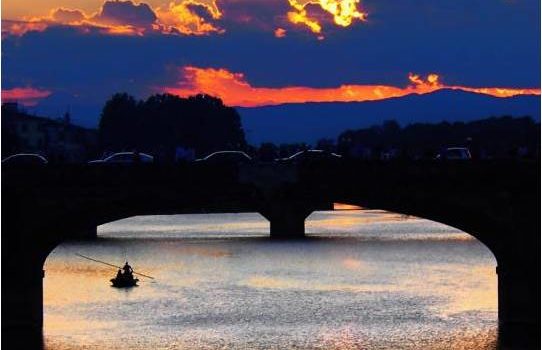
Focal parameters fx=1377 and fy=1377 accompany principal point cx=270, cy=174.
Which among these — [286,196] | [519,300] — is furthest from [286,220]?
[519,300]

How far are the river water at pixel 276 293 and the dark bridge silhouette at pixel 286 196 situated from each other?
268 cm

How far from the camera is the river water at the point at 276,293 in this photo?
52.8m

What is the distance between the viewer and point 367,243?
374 feet

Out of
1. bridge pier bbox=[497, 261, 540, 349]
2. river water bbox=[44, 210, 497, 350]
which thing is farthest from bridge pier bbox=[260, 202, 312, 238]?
bridge pier bbox=[497, 261, 540, 349]

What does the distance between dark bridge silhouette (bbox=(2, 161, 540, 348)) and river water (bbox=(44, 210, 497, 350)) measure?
2676 mm

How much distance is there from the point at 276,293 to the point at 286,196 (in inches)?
900

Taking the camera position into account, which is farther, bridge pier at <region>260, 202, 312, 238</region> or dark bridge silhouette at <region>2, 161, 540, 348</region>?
bridge pier at <region>260, 202, 312, 238</region>

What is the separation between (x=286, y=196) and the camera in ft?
167

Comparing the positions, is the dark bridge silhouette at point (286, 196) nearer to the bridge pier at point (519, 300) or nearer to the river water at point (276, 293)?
the bridge pier at point (519, 300)

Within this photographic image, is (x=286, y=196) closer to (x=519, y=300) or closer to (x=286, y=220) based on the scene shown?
(x=519, y=300)

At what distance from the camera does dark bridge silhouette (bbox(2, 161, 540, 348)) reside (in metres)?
49.4

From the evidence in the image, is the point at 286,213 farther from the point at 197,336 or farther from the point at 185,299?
the point at 197,336

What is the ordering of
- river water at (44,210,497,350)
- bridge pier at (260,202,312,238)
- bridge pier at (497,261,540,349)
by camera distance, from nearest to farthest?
bridge pier at (497,261,540,349) < river water at (44,210,497,350) < bridge pier at (260,202,312,238)

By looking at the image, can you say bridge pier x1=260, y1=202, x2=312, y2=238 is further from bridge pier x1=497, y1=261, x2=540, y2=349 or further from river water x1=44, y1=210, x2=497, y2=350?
bridge pier x1=497, y1=261, x2=540, y2=349
